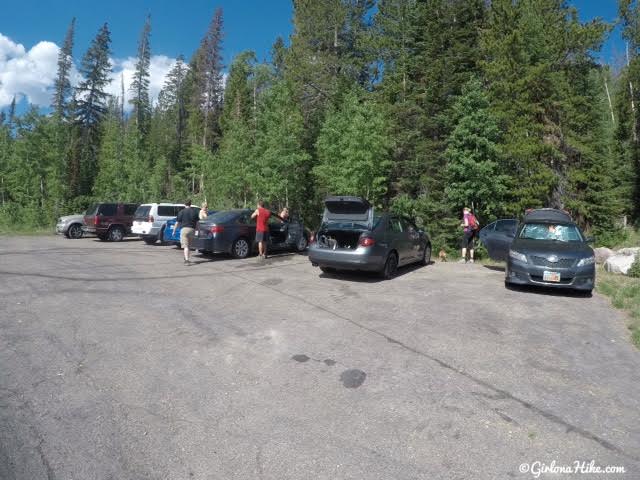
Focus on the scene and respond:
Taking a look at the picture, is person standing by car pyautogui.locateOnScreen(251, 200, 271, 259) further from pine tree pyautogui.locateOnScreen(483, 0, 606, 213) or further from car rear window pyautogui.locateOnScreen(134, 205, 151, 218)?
pine tree pyautogui.locateOnScreen(483, 0, 606, 213)

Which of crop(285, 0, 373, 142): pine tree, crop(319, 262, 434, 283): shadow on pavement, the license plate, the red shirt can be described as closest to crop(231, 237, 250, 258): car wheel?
the red shirt

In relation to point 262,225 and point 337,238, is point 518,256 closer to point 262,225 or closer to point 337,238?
point 337,238

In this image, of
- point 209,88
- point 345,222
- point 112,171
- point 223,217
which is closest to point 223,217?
point 223,217

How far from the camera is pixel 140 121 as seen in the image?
58.9 m

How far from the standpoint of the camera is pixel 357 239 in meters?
10.1

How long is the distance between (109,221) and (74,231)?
3.89m

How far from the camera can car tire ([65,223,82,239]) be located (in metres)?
22.5

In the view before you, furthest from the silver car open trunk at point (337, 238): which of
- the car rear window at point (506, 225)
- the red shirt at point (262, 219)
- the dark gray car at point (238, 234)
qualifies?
the car rear window at point (506, 225)

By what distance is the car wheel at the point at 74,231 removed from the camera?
73.8ft

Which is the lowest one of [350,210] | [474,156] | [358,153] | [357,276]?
[357,276]

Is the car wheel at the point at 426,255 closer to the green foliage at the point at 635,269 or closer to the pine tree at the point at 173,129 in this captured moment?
the green foliage at the point at 635,269

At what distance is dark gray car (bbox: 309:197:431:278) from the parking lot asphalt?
1637 millimetres

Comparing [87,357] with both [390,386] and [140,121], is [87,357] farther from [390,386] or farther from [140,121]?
[140,121]

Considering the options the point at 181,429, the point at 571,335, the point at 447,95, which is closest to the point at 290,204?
the point at 447,95
